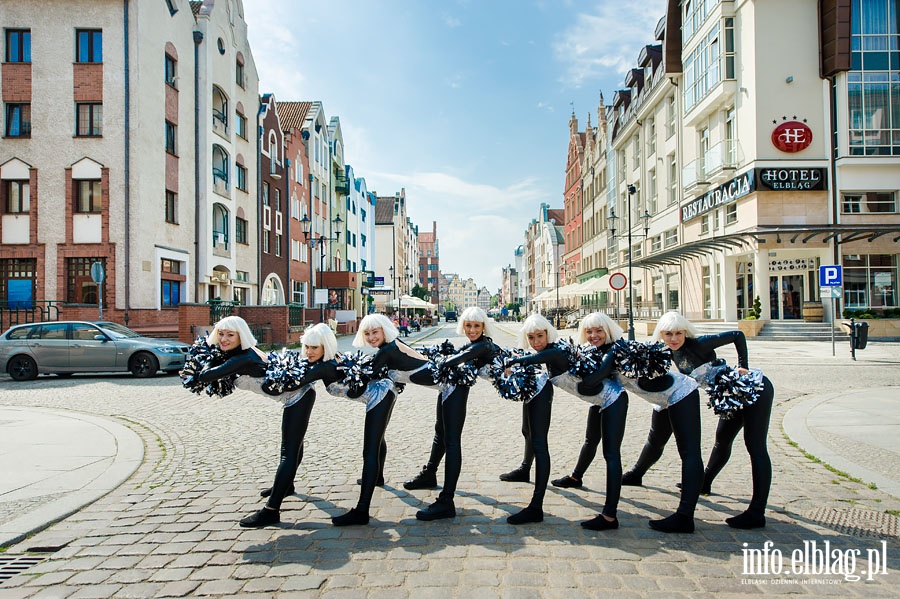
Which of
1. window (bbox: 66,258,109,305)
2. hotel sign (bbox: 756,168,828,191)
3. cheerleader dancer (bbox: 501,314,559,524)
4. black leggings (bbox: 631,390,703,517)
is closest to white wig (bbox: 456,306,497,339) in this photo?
cheerleader dancer (bbox: 501,314,559,524)

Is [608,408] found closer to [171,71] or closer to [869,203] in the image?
[869,203]

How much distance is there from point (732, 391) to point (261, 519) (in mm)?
3467

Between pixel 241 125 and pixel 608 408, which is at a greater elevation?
pixel 241 125

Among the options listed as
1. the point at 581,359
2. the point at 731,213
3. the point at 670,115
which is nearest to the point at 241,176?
the point at 670,115

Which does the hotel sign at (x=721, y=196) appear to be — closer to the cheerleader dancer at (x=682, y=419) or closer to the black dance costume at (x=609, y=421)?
the cheerleader dancer at (x=682, y=419)

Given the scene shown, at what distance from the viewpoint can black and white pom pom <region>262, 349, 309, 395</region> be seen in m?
4.30

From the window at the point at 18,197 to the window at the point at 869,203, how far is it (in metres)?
33.1

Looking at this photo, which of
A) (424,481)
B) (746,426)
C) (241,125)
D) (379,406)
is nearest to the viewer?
(746,426)

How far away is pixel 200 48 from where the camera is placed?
27594mm

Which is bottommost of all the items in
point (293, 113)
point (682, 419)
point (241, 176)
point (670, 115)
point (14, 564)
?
point (14, 564)

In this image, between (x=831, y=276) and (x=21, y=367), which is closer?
(x=21, y=367)

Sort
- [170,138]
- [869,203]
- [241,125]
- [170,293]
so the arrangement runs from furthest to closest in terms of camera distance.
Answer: [241,125] < [170,138] < [170,293] < [869,203]

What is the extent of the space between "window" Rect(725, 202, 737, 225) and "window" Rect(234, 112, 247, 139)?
24.9 metres

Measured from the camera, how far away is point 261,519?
417 cm
